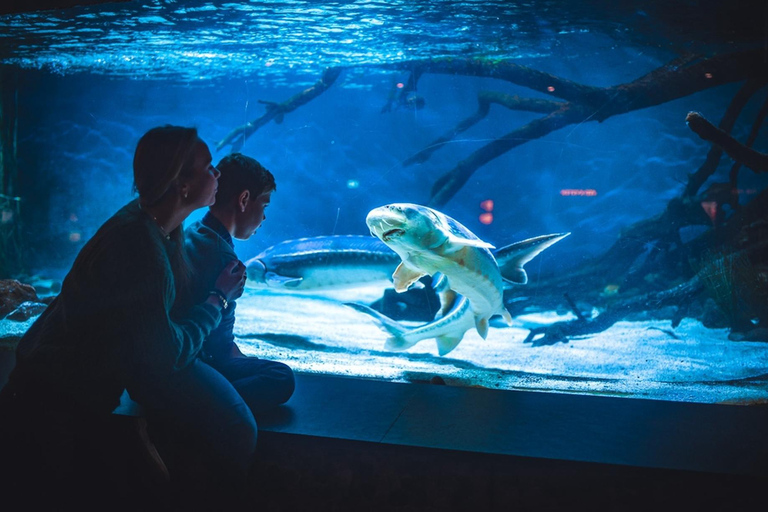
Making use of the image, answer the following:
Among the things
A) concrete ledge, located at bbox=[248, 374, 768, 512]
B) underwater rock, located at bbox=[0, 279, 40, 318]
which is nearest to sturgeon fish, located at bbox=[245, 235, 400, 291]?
concrete ledge, located at bbox=[248, 374, 768, 512]

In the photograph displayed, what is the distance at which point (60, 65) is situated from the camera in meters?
7.14

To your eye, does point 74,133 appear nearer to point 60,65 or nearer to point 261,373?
point 60,65

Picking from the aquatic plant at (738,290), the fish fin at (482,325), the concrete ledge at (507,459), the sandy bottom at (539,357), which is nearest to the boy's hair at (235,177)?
the concrete ledge at (507,459)

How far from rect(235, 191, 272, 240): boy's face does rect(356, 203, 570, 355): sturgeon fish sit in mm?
627

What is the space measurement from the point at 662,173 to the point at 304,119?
5.69m

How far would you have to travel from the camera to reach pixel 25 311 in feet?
18.4

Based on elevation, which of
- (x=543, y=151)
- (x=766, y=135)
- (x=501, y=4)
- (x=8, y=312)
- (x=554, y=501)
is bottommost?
(x=8, y=312)

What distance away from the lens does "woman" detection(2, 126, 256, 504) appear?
1.74 m

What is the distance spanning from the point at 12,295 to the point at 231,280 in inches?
213

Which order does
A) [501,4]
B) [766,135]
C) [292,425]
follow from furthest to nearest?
[766,135] < [501,4] < [292,425]

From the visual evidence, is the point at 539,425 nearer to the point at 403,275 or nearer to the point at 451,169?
the point at 403,275

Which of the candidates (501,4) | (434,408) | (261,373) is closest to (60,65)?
(501,4)

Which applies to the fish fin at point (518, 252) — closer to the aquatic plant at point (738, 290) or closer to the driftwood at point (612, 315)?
the driftwood at point (612, 315)

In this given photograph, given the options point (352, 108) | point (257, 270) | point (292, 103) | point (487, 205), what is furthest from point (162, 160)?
point (487, 205)
